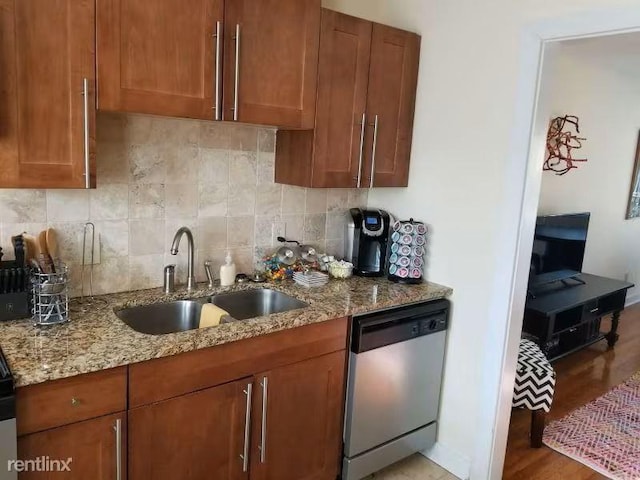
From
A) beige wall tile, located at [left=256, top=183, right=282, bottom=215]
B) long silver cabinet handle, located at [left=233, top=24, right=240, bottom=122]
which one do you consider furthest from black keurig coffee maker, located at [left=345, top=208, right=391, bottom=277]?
long silver cabinet handle, located at [left=233, top=24, right=240, bottom=122]

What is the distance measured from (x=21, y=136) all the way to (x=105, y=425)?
947 millimetres

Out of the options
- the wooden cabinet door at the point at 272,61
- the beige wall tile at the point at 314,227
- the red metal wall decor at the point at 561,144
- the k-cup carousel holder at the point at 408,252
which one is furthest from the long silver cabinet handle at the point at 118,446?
the red metal wall decor at the point at 561,144

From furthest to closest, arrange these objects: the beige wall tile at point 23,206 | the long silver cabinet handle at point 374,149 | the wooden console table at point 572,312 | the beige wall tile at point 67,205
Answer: the wooden console table at point 572,312, the long silver cabinet handle at point 374,149, the beige wall tile at point 67,205, the beige wall tile at point 23,206

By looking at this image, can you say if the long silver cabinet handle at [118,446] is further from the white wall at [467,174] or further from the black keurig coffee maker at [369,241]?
the white wall at [467,174]

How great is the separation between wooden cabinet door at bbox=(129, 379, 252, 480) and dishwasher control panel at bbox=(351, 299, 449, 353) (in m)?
0.56

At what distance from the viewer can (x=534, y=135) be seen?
2197 mm

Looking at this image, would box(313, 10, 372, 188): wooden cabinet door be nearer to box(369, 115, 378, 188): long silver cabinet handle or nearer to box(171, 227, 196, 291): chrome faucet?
box(369, 115, 378, 188): long silver cabinet handle

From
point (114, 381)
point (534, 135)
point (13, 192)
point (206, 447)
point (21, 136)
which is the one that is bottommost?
point (206, 447)

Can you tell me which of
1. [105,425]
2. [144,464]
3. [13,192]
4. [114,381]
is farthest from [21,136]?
[144,464]

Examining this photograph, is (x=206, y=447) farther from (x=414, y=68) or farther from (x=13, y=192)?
(x=414, y=68)

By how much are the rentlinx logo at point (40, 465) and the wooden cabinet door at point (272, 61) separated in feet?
4.31

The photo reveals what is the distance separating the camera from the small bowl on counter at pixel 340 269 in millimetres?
2664

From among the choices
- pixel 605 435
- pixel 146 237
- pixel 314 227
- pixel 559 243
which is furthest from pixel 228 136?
pixel 559 243

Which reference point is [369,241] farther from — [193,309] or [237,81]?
[237,81]
